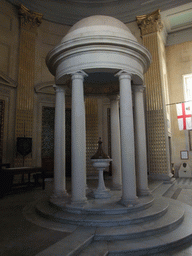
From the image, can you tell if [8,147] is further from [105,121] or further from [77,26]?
[77,26]

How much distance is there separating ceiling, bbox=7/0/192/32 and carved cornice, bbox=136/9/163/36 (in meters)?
0.50

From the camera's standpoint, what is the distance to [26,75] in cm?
1009

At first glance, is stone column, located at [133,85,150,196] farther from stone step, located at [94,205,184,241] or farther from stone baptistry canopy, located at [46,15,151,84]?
stone step, located at [94,205,184,241]

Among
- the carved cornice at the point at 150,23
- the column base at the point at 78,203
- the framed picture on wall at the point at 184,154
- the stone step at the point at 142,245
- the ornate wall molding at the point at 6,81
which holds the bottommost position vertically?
the stone step at the point at 142,245

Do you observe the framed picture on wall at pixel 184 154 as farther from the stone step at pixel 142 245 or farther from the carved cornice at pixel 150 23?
the stone step at pixel 142 245

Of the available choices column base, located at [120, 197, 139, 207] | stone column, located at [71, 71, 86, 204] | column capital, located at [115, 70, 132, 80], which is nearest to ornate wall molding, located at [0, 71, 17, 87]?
stone column, located at [71, 71, 86, 204]

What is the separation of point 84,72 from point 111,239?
3486 millimetres

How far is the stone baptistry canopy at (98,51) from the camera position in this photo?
4438mm

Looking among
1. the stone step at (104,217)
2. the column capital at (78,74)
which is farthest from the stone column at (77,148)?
the stone step at (104,217)

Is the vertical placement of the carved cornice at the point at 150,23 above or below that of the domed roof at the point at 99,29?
above

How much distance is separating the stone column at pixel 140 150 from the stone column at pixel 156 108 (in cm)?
470

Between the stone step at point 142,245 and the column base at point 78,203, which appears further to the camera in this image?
the column base at point 78,203

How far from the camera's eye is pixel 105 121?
37.3 ft

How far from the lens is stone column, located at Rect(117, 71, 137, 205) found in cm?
441
